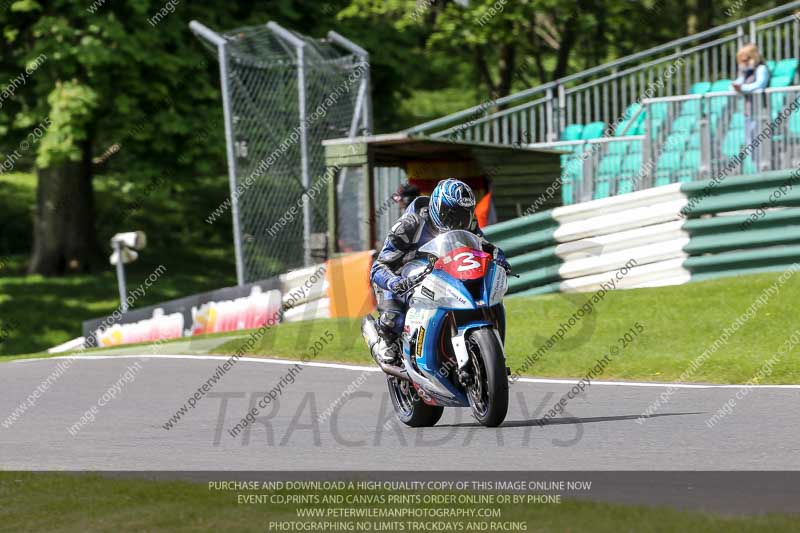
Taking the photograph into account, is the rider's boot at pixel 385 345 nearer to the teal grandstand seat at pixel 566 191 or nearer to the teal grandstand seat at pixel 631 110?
the teal grandstand seat at pixel 566 191

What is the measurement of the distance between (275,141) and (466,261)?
36.5 feet

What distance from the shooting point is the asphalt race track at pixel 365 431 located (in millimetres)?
7910

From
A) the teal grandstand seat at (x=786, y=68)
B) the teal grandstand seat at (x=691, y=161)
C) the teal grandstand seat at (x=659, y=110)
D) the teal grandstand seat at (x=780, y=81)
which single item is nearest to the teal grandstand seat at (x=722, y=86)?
the teal grandstand seat at (x=780, y=81)

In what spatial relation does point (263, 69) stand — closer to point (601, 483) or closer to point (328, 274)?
point (328, 274)

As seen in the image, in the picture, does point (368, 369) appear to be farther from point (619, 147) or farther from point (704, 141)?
point (619, 147)

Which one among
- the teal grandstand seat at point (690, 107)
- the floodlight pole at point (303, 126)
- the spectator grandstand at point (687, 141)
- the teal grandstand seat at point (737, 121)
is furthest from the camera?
the floodlight pole at point (303, 126)

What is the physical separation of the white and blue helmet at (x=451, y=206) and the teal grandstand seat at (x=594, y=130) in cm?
1127

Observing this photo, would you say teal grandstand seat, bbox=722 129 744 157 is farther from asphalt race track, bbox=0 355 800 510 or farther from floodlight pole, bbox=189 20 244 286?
floodlight pole, bbox=189 20 244 286

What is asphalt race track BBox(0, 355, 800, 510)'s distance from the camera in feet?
26.0

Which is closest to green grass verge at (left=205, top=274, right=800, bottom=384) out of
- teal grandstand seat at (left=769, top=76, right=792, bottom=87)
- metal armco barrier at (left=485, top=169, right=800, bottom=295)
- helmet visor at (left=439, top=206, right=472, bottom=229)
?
metal armco barrier at (left=485, top=169, right=800, bottom=295)

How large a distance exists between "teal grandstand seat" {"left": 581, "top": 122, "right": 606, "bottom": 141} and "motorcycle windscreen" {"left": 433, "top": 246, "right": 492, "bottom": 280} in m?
11.5

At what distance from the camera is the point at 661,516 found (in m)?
5.77

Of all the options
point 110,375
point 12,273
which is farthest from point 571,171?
point 12,273

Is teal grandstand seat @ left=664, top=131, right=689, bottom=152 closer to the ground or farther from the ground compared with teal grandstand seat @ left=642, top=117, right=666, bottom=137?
closer to the ground
